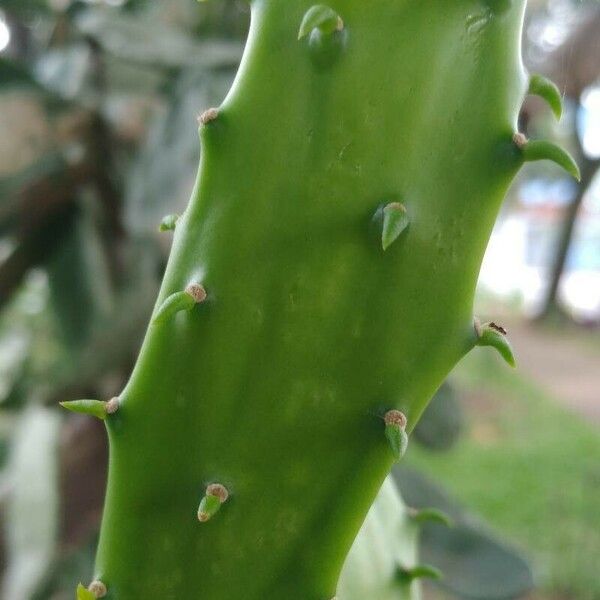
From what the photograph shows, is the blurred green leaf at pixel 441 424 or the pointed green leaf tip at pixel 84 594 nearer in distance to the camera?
the pointed green leaf tip at pixel 84 594

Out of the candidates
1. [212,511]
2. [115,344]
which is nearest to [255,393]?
[212,511]

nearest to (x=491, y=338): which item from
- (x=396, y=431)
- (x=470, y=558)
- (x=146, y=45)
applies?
(x=396, y=431)

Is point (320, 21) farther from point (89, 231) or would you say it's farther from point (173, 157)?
point (89, 231)

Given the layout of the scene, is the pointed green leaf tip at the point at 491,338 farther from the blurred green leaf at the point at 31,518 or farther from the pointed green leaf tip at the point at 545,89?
the blurred green leaf at the point at 31,518

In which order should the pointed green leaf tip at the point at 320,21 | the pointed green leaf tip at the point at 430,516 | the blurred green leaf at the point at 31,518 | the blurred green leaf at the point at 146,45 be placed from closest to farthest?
the pointed green leaf tip at the point at 320,21, the pointed green leaf tip at the point at 430,516, the blurred green leaf at the point at 31,518, the blurred green leaf at the point at 146,45

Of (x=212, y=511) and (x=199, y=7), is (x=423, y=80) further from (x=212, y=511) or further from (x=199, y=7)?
(x=199, y=7)

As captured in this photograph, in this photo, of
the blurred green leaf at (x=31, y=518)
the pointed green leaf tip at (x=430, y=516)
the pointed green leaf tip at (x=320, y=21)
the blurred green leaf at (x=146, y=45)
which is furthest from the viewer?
the blurred green leaf at (x=146, y=45)

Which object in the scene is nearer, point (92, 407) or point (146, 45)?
point (92, 407)

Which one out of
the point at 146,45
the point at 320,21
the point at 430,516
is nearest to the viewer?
the point at 320,21

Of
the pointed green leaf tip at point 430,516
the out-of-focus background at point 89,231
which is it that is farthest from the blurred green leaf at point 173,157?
the pointed green leaf tip at point 430,516
